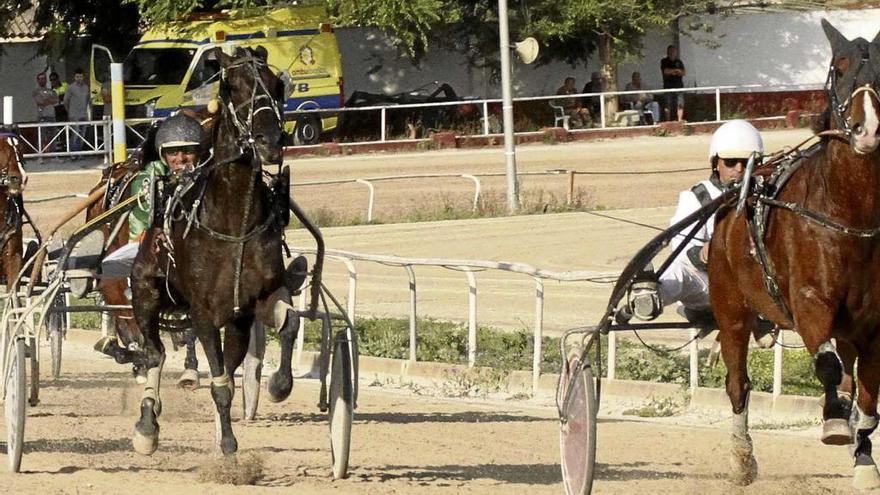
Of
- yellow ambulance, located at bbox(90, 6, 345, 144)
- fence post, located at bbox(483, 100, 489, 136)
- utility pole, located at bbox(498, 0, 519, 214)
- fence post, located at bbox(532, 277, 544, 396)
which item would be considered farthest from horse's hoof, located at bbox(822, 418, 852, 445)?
yellow ambulance, located at bbox(90, 6, 345, 144)

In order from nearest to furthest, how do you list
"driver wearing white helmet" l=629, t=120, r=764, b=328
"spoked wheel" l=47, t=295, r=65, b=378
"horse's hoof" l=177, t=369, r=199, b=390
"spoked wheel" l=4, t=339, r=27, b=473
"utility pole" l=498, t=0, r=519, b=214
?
"driver wearing white helmet" l=629, t=120, r=764, b=328
"spoked wheel" l=4, t=339, r=27, b=473
"horse's hoof" l=177, t=369, r=199, b=390
"spoked wheel" l=47, t=295, r=65, b=378
"utility pole" l=498, t=0, r=519, b=214

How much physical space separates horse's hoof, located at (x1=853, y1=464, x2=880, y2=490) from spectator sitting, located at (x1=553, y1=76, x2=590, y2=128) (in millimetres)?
22961

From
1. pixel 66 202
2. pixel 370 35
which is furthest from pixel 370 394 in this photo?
pixel 370 35

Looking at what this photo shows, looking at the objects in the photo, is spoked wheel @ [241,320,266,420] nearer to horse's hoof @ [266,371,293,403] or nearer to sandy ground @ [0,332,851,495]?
sandy ground @ [0,332,851,495]

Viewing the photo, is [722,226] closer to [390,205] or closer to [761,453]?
[761,453]

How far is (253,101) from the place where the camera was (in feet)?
27.1

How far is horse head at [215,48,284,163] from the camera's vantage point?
8.11m

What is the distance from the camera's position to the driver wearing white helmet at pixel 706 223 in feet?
29.5

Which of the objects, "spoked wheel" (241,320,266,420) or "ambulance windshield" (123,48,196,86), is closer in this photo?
"spoked wheel" (241,320,266,420)

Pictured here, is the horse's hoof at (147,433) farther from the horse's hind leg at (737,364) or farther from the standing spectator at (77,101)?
the standing spectator at (77,101)

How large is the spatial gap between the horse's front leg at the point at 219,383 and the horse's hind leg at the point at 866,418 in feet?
10.0

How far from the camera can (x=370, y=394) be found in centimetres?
1275

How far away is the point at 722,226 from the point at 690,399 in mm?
3085

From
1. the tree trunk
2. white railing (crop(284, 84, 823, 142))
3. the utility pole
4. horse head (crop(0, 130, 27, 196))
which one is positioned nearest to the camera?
horse head (crop(0, 130, 27, 196))
